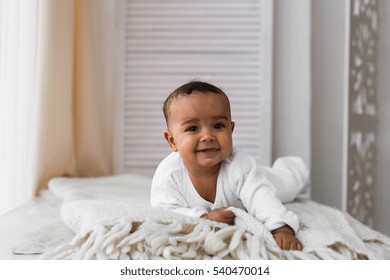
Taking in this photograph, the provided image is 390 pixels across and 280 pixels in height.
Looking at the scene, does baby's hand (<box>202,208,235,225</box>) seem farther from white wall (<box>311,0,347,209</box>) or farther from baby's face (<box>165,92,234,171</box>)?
white wall (<box>311,0,347,209</box>)

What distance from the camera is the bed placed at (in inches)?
39.8

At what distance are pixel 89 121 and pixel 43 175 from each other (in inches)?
17.5

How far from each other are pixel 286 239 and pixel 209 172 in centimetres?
33

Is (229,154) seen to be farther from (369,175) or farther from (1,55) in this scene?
(369,175)

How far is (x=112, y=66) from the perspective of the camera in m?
2.60

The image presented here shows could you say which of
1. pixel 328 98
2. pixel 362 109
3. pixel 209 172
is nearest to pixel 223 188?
pixel 209 172

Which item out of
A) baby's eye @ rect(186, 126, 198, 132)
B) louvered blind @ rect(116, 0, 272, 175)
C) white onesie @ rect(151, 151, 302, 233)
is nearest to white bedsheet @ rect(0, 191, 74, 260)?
white onesie @ rect(151, 151, 302, 233)

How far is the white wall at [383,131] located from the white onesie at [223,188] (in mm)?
1257

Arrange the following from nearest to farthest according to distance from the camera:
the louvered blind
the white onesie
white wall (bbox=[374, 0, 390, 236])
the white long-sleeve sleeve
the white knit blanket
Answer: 1. the white knit blanket
2. the white long-sleeve sleeve
3. the white onesie
4. white wall (bbox=[374, 0, 390, 236])
5. the louvered blind

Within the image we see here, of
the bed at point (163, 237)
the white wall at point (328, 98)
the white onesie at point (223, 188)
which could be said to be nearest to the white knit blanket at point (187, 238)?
the bed at point (163, 237)

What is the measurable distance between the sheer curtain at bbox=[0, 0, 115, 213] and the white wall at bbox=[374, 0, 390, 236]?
131cm
